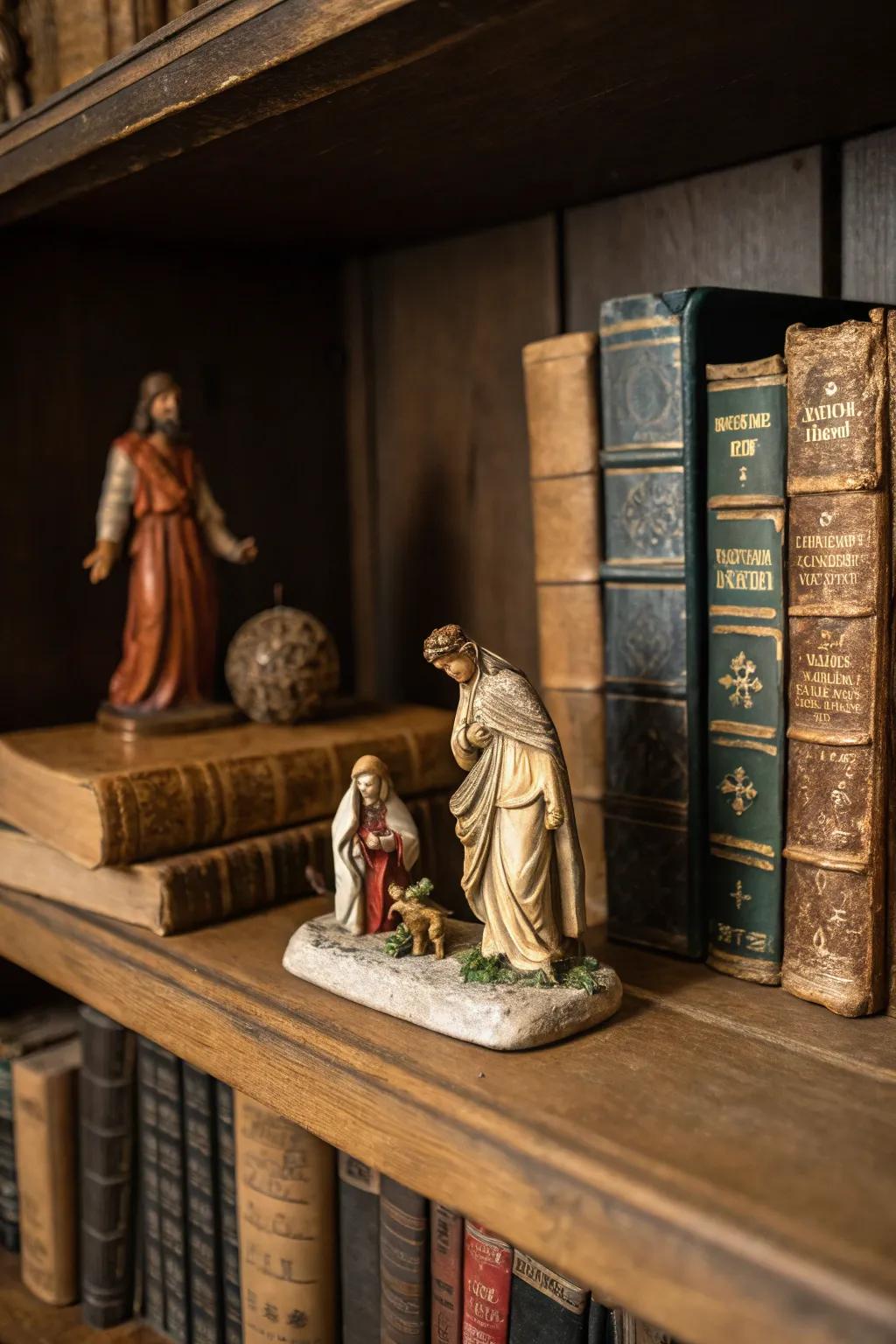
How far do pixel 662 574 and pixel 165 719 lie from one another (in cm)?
47

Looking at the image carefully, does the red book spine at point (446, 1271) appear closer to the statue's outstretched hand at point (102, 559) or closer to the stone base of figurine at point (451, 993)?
the stone base of figurine at point (451, 993)

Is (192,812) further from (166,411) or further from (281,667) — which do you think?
(166,411)

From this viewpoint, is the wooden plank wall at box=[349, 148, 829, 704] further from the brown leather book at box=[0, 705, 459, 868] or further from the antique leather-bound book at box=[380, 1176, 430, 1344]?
the antique leather-bound book at box=[380, 1176, 430, 1344]

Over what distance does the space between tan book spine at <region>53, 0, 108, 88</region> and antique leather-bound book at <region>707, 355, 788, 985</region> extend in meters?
0.51

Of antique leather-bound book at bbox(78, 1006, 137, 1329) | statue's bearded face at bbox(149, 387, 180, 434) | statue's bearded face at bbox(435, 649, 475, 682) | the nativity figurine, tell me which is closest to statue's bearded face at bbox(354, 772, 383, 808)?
the nativity figurine

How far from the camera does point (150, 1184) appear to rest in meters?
0.94

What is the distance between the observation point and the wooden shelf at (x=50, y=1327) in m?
0.96

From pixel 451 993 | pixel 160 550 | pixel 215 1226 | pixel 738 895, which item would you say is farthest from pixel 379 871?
pixel 160 550

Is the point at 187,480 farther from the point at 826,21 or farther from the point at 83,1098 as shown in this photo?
the point at 826,21

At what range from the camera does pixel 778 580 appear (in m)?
0.71

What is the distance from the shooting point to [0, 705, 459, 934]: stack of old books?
865 mm

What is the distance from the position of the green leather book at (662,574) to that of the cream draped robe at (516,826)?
0.39 ft

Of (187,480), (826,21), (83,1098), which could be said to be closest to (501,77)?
(826,21)

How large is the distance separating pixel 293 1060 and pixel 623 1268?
0.24 m
